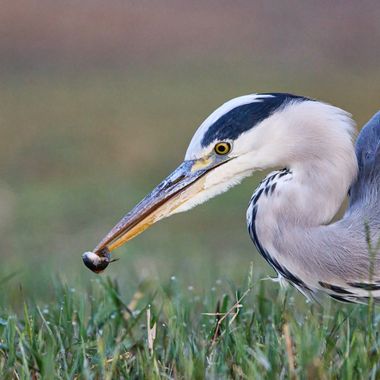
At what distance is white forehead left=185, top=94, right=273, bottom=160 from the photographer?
3.75 m

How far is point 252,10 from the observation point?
2289cm

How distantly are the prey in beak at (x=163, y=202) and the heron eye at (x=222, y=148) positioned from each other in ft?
0.07

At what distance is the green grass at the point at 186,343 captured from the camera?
10.4 feet

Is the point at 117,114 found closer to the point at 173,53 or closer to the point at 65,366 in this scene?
the point at 173,53

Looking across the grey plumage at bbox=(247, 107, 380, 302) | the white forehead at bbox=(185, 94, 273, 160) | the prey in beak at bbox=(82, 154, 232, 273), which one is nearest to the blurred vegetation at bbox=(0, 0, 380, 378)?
the grey plumage at bbox=(247, 107, 380, 302)

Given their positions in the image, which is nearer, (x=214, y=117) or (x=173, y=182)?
(x=214, y=117)

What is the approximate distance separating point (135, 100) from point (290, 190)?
11841 mm

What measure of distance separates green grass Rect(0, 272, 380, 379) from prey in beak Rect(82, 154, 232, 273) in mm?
274

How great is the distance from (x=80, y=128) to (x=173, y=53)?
7138 millimetres

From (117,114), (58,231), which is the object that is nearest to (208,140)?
(58,231)

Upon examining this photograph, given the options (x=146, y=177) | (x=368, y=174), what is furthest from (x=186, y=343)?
(x=146, y=177)

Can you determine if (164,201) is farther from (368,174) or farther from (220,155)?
(368,174)

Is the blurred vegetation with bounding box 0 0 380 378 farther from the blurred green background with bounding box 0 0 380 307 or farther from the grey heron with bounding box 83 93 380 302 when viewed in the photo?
the grey heron with bounding box 83 93 380 302

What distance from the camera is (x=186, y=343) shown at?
12.0 ft
